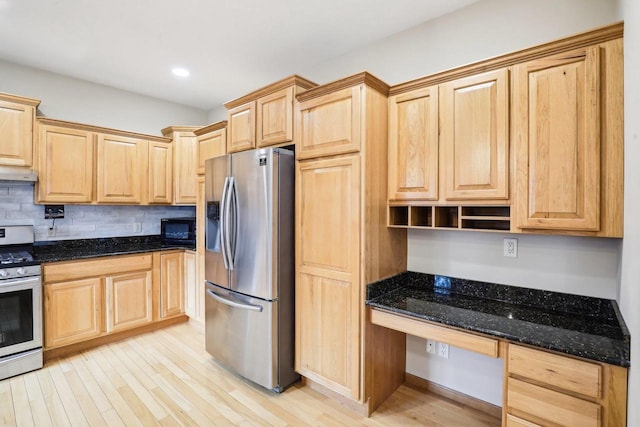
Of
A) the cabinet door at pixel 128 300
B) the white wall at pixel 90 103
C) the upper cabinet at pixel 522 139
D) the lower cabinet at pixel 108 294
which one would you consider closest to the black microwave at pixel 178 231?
the lower cabinet at pixel 108 294

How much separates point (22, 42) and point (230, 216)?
2.43 m

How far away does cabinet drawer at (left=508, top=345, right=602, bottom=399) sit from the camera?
1.32 metres

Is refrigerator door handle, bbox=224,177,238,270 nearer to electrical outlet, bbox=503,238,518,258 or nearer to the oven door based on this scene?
the oven door

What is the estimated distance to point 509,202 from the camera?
69.1 inches

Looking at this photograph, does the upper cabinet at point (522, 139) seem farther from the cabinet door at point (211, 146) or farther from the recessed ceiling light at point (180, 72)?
the recessed ceiling light at point (180, 72)

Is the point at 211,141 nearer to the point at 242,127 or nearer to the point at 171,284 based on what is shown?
the point at 242,127

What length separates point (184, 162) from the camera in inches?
152

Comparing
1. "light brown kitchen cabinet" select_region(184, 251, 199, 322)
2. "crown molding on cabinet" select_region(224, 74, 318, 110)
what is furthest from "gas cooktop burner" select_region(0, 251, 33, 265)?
"crown molding on cabinet" select_region(224, 74, 318, 110)

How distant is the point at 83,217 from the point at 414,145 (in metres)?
3.69

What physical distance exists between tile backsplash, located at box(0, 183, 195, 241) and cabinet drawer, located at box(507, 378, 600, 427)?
4082 millimetres

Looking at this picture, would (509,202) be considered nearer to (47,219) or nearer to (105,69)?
(105,69)

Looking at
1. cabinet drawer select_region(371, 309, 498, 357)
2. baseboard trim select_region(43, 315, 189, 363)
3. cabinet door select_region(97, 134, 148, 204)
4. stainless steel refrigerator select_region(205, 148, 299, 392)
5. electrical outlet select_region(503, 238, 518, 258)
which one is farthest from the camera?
cabinet door select_region(97, 134, 148, 204)

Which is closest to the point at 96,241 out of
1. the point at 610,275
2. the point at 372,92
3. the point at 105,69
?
the point at 105,69

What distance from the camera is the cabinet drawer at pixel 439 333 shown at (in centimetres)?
163
